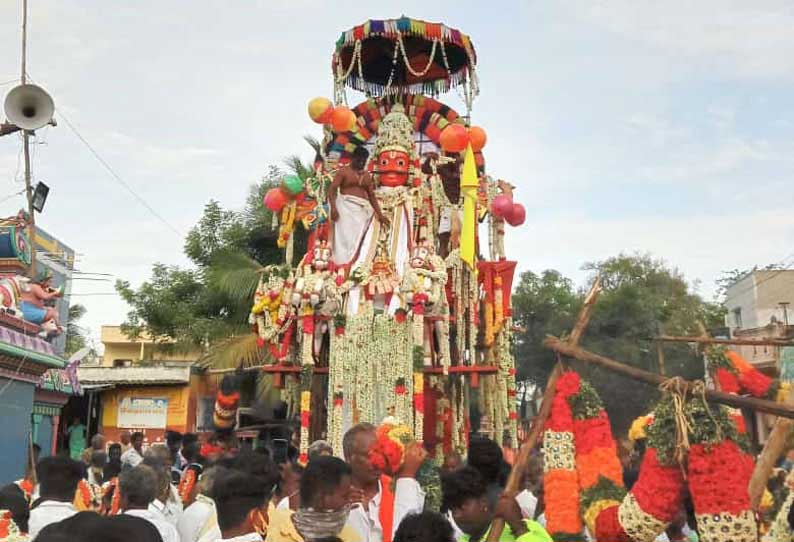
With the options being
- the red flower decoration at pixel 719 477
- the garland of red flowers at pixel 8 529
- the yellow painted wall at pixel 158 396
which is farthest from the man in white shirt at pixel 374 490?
the yellow painted wall at pixel 158 396

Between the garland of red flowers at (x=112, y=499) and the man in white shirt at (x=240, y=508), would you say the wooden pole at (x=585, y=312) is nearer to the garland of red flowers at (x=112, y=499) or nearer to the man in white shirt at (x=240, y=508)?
the man in white shirt at (x=240, y=508)

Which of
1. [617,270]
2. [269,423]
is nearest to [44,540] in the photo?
[269,423]

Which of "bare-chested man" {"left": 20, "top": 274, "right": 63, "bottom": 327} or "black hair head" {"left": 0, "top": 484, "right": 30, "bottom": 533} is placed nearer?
"black hair head" {"left": 0, "top": 484, "right": 30, "bottom": 533}

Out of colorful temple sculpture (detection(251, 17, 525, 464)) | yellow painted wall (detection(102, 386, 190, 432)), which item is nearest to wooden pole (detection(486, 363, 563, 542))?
colorful temple sculpture (detection(251, 17, 525, 464))

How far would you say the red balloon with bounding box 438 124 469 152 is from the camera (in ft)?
44.2

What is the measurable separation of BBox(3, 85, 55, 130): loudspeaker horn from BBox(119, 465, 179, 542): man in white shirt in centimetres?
1209

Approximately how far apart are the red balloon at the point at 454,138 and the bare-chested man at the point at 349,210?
1432 mm

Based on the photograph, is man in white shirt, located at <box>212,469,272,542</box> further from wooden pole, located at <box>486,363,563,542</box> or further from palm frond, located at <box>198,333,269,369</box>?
palm frond, located at <box>198,333,269,369</box>

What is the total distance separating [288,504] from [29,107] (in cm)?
1267

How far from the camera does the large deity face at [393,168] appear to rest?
46.3 feet

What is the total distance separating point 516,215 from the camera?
14.2 metres

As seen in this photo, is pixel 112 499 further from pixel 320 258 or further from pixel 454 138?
pixel 454 138

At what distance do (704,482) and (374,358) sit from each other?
8395mm

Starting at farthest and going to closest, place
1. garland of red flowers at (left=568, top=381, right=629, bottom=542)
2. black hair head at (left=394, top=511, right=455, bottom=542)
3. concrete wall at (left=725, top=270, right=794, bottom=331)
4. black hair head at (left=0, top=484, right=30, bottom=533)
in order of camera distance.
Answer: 1. concrete wall at (left=725, top=270, right=794, bottom=331)
2. garland of red flowers at (left=568, top=381, right=629, bottom=542)
3. black hair head at (left=0, top=484, right=30, bottom=533)
4. black hair head at (left=394, top=511, right=455, bottom=542)
